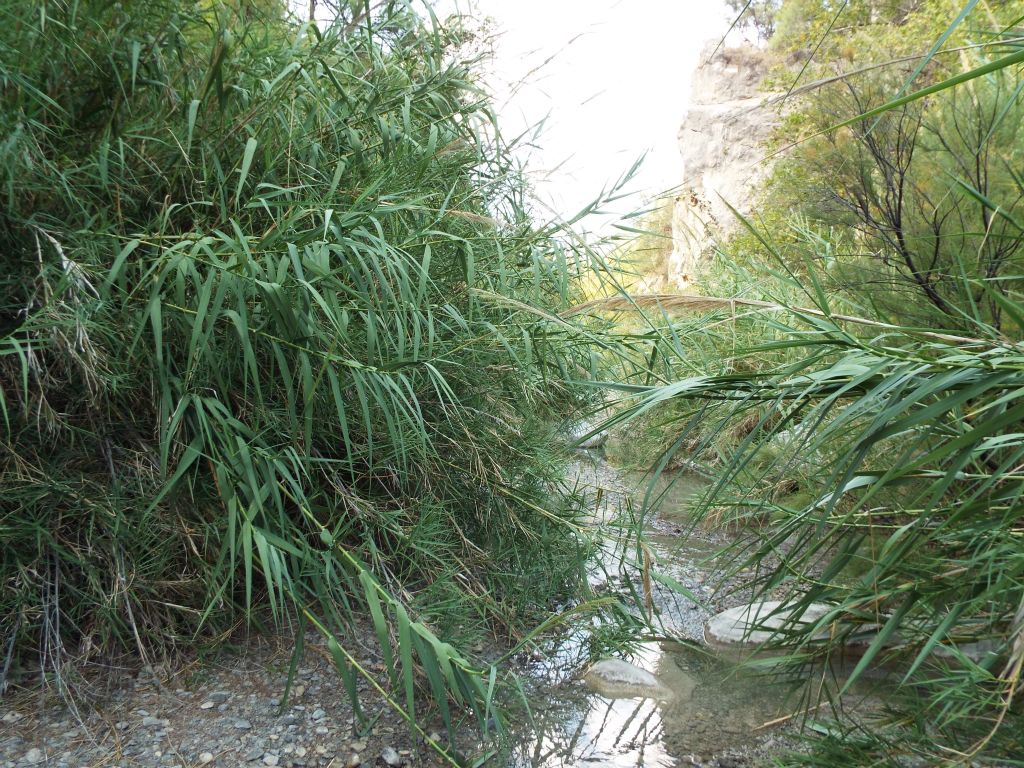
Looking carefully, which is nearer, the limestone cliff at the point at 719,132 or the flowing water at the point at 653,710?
the flowing water at the point at 653,710

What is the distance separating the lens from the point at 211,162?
7.61 feet

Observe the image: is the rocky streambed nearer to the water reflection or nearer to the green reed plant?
the water reflection

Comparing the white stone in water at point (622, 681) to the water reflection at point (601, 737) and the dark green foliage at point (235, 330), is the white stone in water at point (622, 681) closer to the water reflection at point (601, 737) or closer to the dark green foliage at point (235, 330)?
the water reflection at point (601, 737)

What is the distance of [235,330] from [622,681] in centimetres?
174

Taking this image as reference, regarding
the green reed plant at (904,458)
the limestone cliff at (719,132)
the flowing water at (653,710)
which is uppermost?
the limestone cliff at (719,132)

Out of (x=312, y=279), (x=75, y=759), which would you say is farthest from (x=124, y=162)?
(x=75, y=759)

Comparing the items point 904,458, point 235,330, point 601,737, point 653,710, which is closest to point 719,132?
point 653,710

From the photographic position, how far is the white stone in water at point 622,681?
2.82 m

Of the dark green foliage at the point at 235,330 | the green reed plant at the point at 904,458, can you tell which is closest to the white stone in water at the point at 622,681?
the dark green foliage at the point at 235,330

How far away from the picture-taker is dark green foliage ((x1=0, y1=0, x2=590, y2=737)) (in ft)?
6.57

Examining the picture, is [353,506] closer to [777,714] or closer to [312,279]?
[312,279]

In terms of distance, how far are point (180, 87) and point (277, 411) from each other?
97cm

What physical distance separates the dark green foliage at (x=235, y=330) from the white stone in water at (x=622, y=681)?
1.56ft

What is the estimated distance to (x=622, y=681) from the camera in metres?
2.87
